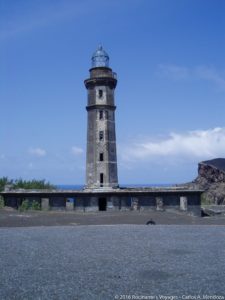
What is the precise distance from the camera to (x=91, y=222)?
24.9m

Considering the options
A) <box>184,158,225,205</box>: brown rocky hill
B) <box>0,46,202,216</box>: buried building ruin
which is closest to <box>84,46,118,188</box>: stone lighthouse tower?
<box>0,46,202,216</box>: buried building ruin

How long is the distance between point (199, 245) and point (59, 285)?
26.6ft

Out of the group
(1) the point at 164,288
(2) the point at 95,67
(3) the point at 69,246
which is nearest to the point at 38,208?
(2) the point at 95,67

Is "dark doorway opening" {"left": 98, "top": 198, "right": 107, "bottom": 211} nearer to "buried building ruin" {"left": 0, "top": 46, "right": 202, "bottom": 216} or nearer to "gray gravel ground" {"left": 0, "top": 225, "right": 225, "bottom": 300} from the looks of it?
"buried building ruin" {"left": 0, "top": 46, "right": 202, "bottom": 216}

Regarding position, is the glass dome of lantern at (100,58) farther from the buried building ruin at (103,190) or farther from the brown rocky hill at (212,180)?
the brown rocky hill at (212,180)

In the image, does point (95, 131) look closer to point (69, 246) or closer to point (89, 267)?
point (69, 246)

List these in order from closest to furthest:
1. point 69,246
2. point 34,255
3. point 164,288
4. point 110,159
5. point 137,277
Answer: point 164,288 → point 137,277 → point 34,255 → point 69,246 → point 110,159

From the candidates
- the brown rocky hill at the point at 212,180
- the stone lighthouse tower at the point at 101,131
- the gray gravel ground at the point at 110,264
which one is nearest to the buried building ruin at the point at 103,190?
the stone lighthouse tower at the point at 101,131

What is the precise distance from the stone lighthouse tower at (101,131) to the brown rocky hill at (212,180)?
20.6 metres

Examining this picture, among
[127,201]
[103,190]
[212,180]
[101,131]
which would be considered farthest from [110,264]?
[212,180]

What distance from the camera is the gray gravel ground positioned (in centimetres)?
916

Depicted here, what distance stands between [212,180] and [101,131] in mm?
26366

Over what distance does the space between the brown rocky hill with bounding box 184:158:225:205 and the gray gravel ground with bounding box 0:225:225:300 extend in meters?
36.0

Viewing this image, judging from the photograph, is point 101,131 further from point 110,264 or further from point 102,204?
point 110,264
